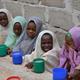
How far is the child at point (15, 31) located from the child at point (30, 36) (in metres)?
0.09

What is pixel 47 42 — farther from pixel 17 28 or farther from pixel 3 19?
pixel 3 19

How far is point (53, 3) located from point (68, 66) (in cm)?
88

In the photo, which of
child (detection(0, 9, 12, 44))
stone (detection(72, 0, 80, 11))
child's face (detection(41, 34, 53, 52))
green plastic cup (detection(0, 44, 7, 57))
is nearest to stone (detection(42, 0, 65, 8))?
stone (detection(72, 0, 80, 11))

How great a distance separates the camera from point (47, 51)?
2627 millimetres

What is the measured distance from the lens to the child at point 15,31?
3178 millimetres

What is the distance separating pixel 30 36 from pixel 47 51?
1.50 feet

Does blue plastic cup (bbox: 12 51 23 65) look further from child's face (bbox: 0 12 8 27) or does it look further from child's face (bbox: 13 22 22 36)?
child's face (bbox: 0 12 8 27)

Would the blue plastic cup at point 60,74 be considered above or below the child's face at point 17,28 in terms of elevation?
below

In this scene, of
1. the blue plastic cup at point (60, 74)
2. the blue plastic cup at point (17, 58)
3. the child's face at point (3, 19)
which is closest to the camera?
the blue plastic cup at point (60, 74)

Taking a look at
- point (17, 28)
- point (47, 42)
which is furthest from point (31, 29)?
point (47, 42)

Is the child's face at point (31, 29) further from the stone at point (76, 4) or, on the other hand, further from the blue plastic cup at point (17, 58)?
the stone at point (76, 4)

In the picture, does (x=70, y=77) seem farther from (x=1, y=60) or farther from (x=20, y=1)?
(x=20, y=1)

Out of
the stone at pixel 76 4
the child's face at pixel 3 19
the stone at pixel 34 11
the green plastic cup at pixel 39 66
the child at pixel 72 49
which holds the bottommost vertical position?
the green plastic cup at pixel 39 66

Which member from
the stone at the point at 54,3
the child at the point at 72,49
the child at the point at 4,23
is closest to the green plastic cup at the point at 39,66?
the child at the point at 72,49
